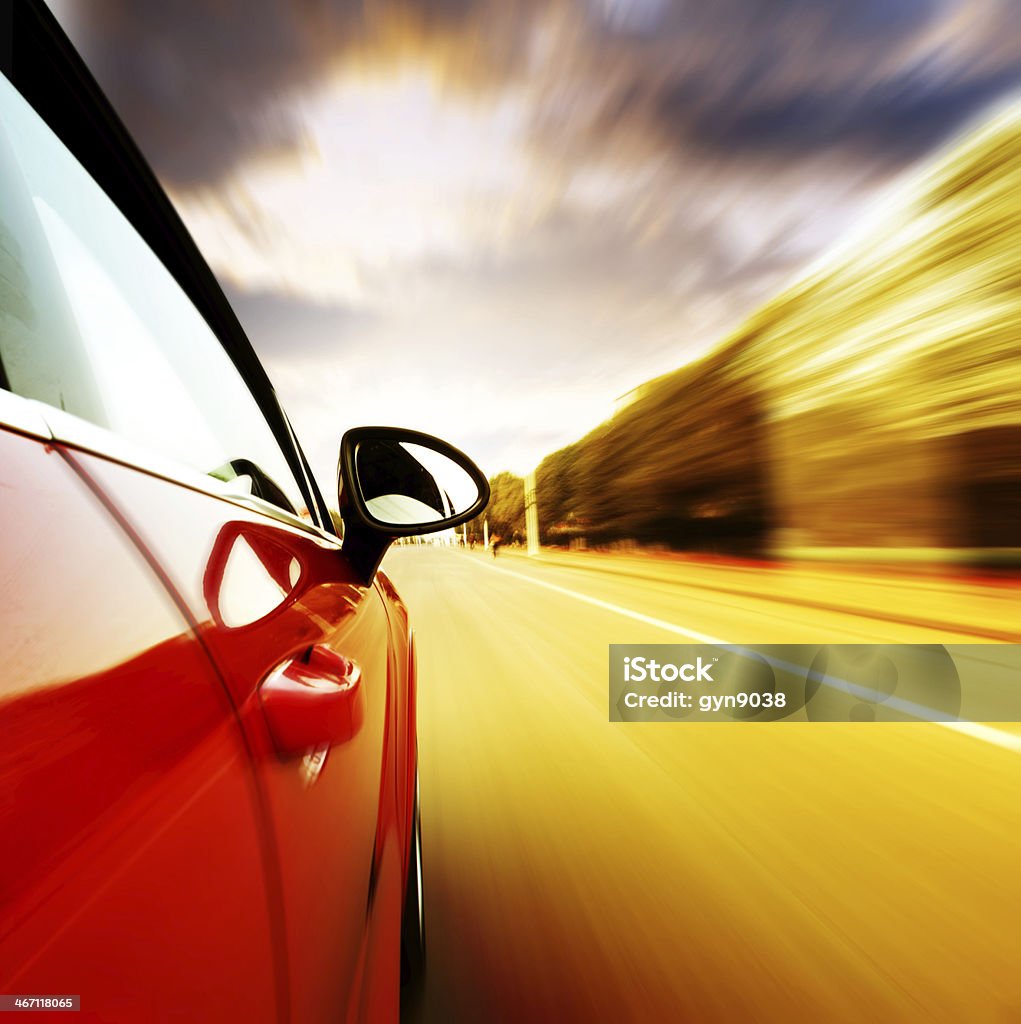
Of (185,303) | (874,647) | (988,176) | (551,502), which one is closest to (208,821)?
(185,303)

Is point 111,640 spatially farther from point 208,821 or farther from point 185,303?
point 185,303

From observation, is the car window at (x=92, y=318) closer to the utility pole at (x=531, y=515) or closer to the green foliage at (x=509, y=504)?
the green foliage at (x=509, y=504)

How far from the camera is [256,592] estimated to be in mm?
803

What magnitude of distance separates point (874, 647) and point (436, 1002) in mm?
4709

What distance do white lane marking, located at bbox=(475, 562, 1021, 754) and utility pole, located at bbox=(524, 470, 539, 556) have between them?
9.97 m

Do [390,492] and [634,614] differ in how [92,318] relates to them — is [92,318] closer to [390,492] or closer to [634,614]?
[390,492]

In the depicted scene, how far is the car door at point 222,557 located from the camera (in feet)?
1.93

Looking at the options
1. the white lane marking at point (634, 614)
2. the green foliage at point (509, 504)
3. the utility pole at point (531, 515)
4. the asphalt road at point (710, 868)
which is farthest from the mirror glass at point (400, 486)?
the utility pole at point (531, 515)

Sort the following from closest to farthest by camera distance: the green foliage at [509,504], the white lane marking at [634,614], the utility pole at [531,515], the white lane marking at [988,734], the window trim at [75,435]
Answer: the window trim at [75,435]
the white lane marking at [988,734]
the white lane marking at [634,614]
the green foliage at [509,504]
the utility pole at [531,515]

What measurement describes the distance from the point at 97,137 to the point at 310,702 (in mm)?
960

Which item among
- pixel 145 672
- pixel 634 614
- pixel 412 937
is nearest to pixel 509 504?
pixel 634 614

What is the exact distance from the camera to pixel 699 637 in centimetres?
525

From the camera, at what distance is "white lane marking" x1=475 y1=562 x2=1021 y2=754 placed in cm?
312

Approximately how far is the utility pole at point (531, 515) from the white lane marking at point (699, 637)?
9.97 metres
